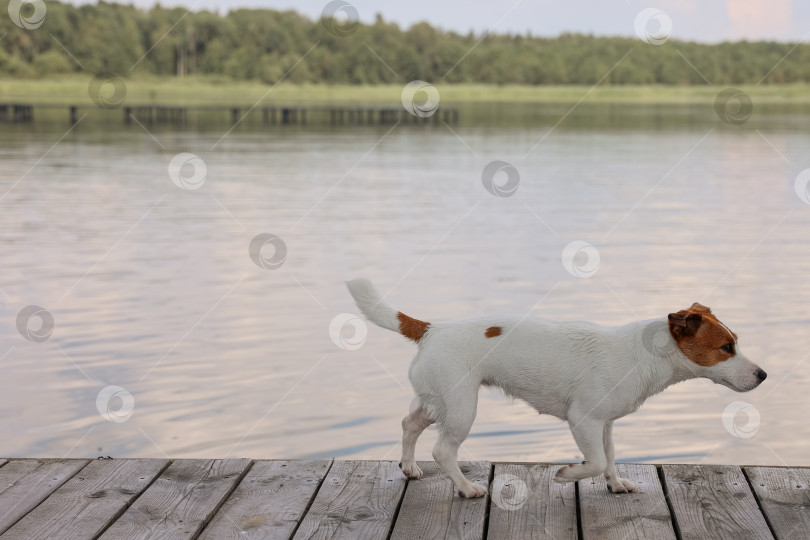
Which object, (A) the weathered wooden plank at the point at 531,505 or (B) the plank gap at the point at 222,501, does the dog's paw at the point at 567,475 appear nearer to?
(A) the weathered wooden plank at the point at 531,505

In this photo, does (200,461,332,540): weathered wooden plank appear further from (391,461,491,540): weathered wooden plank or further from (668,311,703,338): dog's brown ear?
(668,311,703,338): dog's brown ear

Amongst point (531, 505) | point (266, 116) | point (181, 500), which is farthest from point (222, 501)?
point (266, 116)

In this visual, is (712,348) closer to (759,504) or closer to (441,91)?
(759,504)

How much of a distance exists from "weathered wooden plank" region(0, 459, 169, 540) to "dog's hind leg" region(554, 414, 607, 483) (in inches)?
72.2

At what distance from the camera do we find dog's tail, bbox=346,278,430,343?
14.5 feet

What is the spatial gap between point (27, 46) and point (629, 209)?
362ft

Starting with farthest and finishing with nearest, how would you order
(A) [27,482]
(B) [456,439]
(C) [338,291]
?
(C) [338,291] < (A) [27,482] < (B) [456,439]

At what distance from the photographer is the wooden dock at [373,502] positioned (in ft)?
13.2

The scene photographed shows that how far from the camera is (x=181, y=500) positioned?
434cm

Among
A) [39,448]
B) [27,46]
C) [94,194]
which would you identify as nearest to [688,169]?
[94,194]

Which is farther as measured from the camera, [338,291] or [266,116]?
[266,116]

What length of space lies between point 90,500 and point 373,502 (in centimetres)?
118

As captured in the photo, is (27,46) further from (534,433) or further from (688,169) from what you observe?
(534,433)

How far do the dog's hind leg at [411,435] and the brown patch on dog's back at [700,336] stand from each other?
1.12 metres
